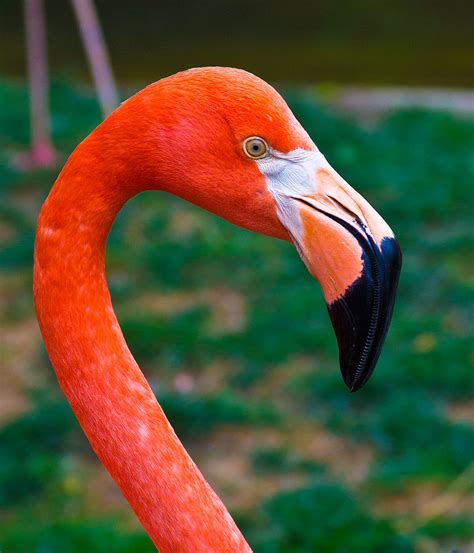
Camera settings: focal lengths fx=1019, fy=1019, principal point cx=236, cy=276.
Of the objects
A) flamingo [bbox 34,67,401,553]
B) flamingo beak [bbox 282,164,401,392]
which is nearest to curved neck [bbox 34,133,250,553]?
flamingo [bbox 34,67,401,553]

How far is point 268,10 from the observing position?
448 inches

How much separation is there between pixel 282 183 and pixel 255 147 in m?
0.08

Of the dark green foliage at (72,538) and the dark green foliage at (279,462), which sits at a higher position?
the dark green foliage at (72,538)

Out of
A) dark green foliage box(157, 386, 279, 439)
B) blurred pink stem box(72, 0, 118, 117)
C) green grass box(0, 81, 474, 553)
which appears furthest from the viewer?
blurred pink stem box(72, 0, 118, 117)

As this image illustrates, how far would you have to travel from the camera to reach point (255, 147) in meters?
1.70

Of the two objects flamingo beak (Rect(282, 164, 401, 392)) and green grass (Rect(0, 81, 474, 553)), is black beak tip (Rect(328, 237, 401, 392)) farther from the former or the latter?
green grass (Rect(0, 81, 474, 553))

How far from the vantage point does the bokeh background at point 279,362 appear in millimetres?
3312

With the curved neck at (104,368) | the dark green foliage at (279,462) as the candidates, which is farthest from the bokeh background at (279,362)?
the curved neck at (104,368)

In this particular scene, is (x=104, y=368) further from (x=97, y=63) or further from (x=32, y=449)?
(x=97, y=63)

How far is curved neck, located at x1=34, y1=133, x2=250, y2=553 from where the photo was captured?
68.6 inches

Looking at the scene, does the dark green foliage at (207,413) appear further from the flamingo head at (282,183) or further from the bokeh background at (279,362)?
the flamingo head at (282,183)

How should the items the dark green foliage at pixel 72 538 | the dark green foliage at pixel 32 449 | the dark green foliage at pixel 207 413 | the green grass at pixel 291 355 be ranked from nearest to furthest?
the dark green foliage at pixel 72 538, the green grass at pixel 291 355, the dark green foliage at pixel 32 449, the dark green foliage at pixel 207 413

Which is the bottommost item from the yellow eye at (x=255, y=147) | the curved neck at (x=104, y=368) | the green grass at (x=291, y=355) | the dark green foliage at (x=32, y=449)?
the green grass at (x=291, y=355)

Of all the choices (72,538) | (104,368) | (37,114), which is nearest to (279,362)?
(72,538)
